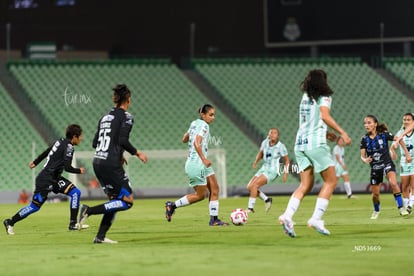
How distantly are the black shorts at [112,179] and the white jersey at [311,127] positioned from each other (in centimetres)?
264

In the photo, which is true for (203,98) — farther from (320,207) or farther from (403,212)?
(320,207)

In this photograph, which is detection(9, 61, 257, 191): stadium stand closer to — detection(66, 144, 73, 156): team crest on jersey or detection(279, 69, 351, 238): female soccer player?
detection(66, 144, 73, 156): team crest on jersey

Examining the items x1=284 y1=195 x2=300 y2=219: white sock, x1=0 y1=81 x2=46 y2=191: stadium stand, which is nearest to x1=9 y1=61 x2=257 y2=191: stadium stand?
x1=0 y1=81 x2=46 y2=191: stadium stand

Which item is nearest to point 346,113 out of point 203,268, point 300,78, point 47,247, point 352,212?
point 300,78

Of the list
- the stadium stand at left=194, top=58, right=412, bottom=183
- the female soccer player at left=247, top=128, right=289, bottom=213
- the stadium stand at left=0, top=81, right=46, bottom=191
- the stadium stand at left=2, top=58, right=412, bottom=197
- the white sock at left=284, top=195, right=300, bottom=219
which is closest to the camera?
the white sock at left=284, top=195, right=300, bottom=219

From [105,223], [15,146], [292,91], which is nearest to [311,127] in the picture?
[105,223]

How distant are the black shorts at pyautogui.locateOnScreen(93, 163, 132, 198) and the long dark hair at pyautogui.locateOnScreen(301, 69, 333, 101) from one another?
298 cm

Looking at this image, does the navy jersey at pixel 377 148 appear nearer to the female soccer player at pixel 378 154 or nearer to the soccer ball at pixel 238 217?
the female soccer player at pixel 378 154

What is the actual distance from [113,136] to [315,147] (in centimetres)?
298

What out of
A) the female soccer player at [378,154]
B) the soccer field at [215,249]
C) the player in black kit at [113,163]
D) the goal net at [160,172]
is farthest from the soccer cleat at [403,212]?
the goal net at [160,172]

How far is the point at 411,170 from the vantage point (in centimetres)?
2178

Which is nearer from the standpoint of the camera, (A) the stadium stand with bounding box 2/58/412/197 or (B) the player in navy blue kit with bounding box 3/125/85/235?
(B) the player in navy blue kit with bounding box 3/125/85/235

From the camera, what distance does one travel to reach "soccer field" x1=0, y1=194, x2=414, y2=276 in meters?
9.96

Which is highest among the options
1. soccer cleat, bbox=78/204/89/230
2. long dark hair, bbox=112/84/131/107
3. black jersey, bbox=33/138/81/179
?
long dark hair, bbox=112/84/131/107
